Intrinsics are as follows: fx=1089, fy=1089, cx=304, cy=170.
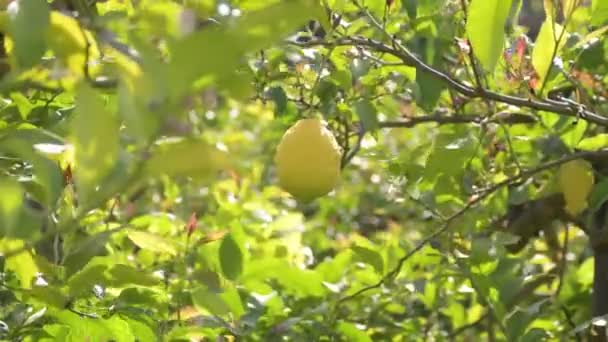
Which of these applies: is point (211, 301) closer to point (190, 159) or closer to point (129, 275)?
point (129, 275)

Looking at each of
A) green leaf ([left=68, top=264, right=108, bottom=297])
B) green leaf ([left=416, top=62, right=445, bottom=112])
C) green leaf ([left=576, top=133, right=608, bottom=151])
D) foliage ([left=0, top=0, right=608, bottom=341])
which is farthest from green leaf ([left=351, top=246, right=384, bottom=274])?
green leaf ([left=68, top=264, right=108, bottom=297])

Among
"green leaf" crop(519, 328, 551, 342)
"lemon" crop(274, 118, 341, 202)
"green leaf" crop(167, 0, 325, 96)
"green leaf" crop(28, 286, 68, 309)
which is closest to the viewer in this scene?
"green leaf" crop(167, 0, 325, 96)

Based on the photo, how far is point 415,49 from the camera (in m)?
1.58

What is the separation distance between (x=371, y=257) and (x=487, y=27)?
23.2 inches

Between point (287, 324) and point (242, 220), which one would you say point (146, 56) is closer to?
point (287, 324)

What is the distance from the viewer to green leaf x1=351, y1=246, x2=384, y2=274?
155 cm

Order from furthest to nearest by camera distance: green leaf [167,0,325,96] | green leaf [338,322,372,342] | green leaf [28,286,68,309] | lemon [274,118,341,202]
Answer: green leaf [338,322,372,342] → lemon [274,118,341,202] → green leaf [28,286,68,309] → green leaf [167,0,325,96]

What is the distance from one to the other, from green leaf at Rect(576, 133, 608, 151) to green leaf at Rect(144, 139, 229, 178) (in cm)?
102

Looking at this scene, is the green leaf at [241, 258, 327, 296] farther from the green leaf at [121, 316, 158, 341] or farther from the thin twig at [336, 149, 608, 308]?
the green leaf at [121, 316, 158, 341]

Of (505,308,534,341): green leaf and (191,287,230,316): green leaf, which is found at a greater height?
(191,287,230,316): green leaf

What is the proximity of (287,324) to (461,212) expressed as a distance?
0.29 meters

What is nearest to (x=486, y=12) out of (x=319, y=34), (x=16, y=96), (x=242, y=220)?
(x=16, y=96)

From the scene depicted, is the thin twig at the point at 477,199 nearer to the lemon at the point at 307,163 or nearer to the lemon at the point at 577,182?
the lemon at the point at 577,182

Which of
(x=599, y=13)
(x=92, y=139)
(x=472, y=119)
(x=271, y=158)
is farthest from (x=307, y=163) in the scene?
(x=271, y=158)
